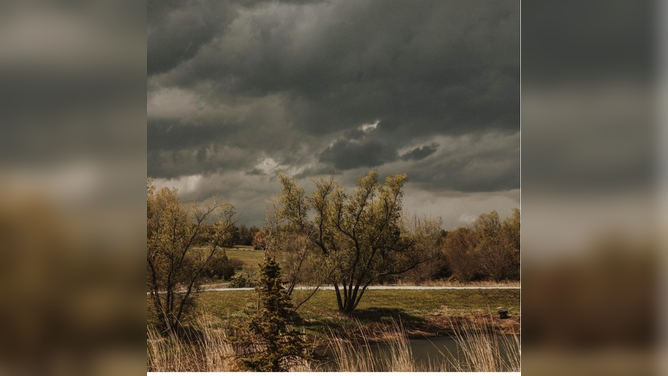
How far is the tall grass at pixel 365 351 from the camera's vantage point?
224 inches

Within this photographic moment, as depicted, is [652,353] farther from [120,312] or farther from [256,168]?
[256,168]

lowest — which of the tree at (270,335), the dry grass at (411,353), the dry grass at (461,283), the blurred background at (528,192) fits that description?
the dry grass at (411,353)

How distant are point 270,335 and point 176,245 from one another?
1664 millimetres

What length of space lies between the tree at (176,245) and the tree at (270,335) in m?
0.89

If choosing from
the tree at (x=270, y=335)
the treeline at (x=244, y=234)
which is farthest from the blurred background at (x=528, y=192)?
the treeline at (x=244, y=234)

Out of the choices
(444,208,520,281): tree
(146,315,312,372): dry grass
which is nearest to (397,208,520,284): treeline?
(444,208,520,281): tree

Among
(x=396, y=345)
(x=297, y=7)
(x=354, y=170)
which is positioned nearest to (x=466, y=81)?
(x=354, y=170)

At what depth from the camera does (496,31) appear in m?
5.66

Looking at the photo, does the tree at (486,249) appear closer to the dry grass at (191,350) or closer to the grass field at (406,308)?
the grass field at (406,308)

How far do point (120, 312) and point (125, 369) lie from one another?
19 cm

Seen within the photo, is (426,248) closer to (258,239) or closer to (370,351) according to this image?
Result: (370,351)

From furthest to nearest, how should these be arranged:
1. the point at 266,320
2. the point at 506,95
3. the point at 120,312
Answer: the point at 506,95, the point at 266,320, the point at 120,312

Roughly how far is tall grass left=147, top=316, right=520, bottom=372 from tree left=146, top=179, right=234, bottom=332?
275 mm

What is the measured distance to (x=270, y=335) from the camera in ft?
16.6
